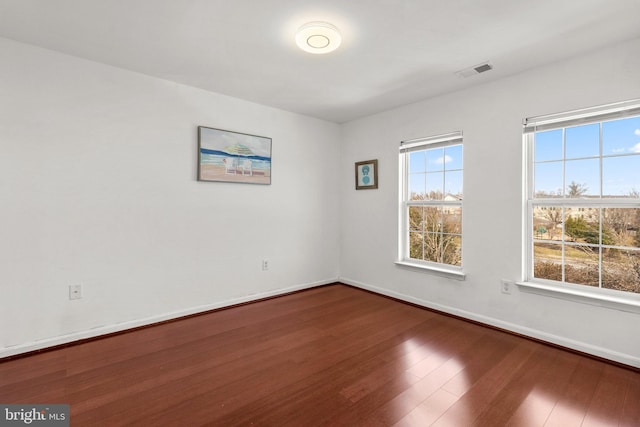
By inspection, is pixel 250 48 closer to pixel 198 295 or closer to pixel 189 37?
pixel 189 37

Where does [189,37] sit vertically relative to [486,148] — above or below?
above

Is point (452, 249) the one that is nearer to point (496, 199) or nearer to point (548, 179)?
point (496, 199)

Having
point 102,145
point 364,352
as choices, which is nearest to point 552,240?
point 364,352

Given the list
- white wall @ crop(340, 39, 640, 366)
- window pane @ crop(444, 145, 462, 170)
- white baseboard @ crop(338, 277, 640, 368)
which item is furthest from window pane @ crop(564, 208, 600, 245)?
window pane @ crop(444, 145, 462, 170)

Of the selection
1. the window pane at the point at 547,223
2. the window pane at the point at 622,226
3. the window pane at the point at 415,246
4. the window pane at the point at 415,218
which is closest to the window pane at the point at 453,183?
the window pane at the point at 415,218

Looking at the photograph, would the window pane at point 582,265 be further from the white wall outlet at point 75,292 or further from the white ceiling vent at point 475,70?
the white wall outlet at point 75,292

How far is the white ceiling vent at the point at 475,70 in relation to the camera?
104 inches

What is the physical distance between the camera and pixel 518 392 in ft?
6.34

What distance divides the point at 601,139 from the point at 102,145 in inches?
164

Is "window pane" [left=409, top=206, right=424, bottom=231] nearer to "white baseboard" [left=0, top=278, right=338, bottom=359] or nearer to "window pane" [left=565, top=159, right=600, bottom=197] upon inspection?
"window pane" [left=565, top=159, right=600, bottom=197]

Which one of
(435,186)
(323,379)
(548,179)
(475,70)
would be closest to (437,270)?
(435,186)

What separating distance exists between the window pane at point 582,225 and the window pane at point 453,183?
954 millimetres

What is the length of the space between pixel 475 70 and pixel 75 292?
12.9 feet

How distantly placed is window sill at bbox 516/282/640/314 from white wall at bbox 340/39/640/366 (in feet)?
0.16
